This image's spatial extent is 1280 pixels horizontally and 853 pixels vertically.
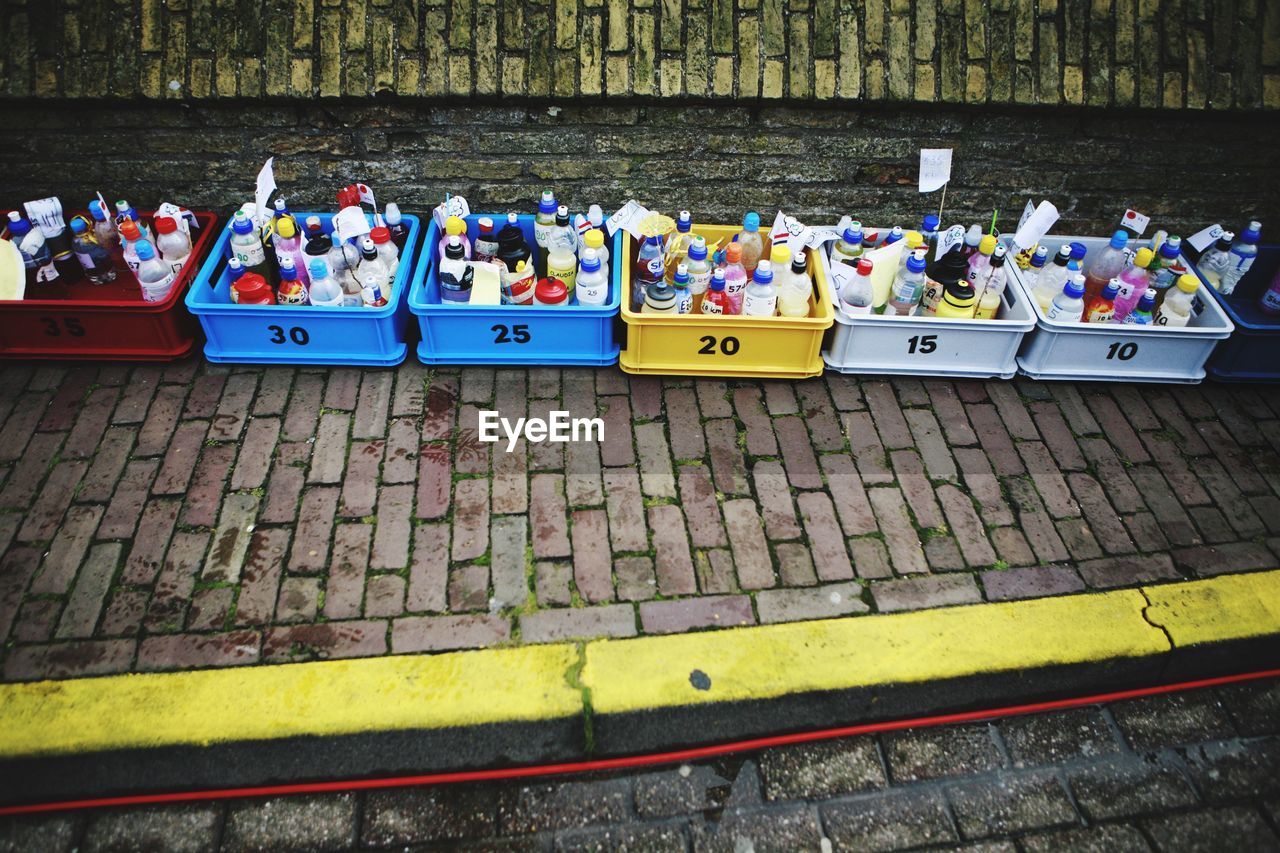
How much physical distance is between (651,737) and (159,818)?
180cm

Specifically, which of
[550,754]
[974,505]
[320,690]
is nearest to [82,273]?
[320,690]

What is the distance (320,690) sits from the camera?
290 centimetres

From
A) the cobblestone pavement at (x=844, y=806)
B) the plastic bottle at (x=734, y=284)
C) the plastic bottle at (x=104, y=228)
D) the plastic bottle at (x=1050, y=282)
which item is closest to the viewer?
the cobblestone pavement at (x=844, y=806)

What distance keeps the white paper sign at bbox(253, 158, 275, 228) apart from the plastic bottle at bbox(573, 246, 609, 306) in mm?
1695

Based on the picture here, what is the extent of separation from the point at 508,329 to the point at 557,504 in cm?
102

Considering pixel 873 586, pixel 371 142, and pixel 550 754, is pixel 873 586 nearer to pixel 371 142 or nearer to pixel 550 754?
pixel 550 754

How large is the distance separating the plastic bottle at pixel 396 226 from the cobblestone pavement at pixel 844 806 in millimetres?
2798

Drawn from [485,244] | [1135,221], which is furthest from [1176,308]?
[485,244]

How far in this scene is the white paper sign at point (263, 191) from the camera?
159 inches

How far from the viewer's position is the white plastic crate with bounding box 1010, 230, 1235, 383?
13.2ft

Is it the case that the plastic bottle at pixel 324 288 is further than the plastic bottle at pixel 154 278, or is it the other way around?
the plastic bottle at pixel 154 278

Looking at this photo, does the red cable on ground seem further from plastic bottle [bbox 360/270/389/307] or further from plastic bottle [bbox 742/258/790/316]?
plastic bottle [bbox 360/270/389/307]


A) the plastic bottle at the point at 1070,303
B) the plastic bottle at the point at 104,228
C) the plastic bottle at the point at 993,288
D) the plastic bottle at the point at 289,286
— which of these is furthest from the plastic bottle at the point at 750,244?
the plastic bottle at the point at 104,228

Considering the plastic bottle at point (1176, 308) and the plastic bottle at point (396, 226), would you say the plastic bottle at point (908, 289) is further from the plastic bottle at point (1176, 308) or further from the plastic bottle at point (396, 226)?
the plastic bottle at point (396, 226)
